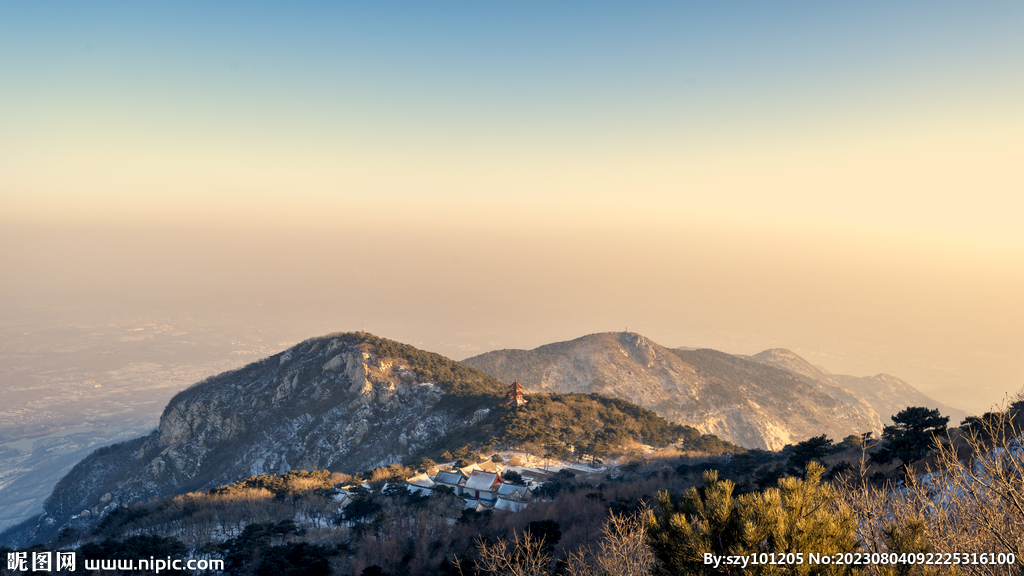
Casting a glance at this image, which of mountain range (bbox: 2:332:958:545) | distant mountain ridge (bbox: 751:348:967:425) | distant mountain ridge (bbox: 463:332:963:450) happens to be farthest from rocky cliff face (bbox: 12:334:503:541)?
distant mountain ridge (bbox: 751:348:967:425)

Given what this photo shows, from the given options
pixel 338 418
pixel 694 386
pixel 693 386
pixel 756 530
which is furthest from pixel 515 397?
pixel 756 530

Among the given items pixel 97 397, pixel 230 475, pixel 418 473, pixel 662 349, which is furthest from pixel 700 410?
pixel 97 397

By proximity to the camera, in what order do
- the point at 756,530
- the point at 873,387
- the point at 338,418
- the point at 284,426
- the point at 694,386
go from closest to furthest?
1. the point at 756,530
2. the point at 338,418
3. the point at 284,426
4. the point at 694,386
5. the point at 873,387

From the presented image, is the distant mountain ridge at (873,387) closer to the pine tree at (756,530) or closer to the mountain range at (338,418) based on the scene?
the mountain range at (338,418)

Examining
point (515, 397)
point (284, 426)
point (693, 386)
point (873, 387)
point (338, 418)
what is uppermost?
point (515, 397)

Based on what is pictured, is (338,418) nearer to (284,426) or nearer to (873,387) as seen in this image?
(284,426)

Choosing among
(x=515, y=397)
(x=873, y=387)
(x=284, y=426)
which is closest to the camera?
(x=515, y=397)

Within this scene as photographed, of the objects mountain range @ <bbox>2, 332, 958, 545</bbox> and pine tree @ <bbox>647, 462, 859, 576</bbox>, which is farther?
mountain range @ <bbox>2, 332, 958, 545</bbox>

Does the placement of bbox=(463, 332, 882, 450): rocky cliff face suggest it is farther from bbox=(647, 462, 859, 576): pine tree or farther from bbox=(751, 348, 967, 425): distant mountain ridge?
bbox=(647, 462, 859, 576): pine tree
